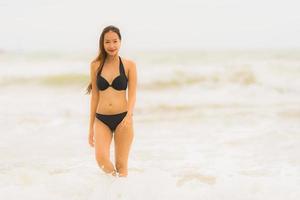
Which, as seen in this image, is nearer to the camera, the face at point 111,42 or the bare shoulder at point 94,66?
the face at point 111,42

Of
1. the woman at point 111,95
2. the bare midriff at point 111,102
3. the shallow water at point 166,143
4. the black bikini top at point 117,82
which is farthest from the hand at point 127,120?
the shallow water at point 166,143

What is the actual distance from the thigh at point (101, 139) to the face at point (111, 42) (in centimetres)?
77

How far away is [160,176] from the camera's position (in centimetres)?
712

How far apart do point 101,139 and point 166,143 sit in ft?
17.3

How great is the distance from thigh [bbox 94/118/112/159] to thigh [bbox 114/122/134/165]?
120 mm

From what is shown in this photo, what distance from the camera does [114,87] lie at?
5574 mm

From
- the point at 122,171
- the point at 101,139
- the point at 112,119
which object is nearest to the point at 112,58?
the point at 112,119

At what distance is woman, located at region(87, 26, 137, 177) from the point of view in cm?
554

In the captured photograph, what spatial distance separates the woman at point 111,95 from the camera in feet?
18.2

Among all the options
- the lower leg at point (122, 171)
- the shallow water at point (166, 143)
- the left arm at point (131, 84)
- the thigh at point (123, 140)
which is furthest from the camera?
the shallow water at point (166, 143)

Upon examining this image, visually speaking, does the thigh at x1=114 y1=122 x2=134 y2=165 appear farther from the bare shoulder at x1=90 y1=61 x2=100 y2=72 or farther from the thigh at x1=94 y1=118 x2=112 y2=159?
the bare shoulder at x1=90 y1=61 x2=100 y2=72

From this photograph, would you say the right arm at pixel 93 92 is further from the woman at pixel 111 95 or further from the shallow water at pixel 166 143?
the shallow water at pixel 166 143

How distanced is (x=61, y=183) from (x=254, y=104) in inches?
505

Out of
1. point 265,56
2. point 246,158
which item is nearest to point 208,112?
point 246,158
